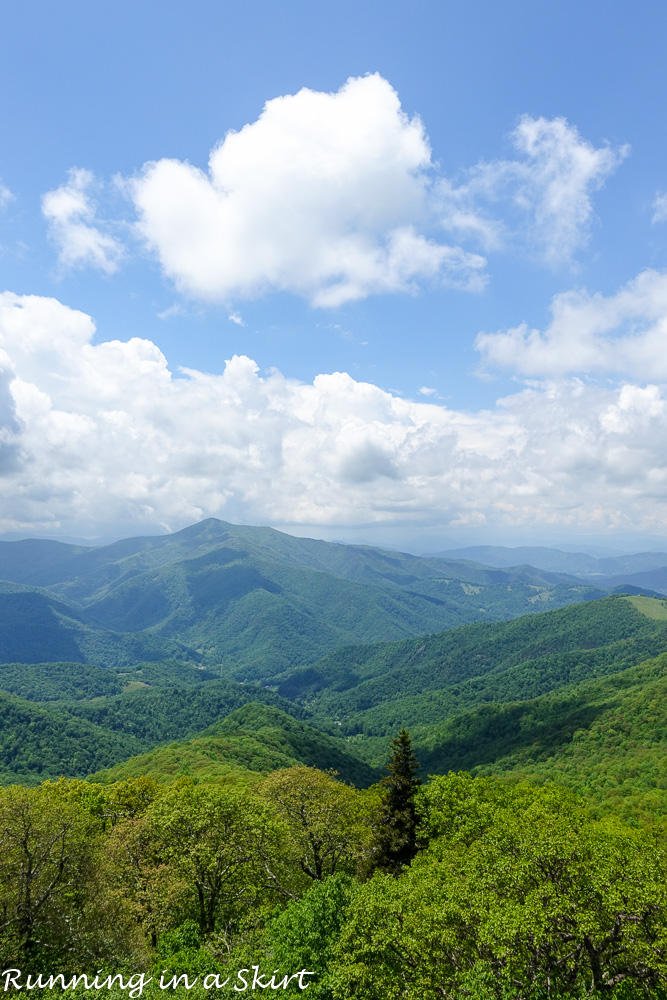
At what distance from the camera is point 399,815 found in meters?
43.3

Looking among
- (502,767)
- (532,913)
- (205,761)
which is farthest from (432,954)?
(502,767)

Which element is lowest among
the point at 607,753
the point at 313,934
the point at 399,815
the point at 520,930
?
the point at 607,753

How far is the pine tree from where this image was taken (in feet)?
139

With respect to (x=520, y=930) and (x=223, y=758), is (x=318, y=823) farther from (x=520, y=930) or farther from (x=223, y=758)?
(x=223, y=758)

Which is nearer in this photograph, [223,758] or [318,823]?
[318,823]

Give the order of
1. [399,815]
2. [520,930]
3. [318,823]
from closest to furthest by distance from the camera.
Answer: [520,930] → [318,823] → [399,815]

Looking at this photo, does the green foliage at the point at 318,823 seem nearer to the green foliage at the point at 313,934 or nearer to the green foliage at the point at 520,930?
the green foliage at the point at 313,934

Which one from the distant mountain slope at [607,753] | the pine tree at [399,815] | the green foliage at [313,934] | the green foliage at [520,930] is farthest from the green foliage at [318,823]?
the distant mountain slope at [607,753]

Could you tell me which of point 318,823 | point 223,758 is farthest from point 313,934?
point 223,758

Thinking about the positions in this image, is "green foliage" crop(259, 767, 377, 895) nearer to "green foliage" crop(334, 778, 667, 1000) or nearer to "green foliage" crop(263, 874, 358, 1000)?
"green foliage" crop(263, 874, 358, 1000)

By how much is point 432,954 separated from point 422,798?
27133mm

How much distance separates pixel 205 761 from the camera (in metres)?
132

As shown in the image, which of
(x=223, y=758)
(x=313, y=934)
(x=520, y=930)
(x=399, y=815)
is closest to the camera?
(x=520, y=930)

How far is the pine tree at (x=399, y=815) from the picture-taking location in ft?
139
